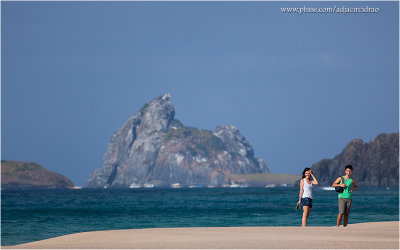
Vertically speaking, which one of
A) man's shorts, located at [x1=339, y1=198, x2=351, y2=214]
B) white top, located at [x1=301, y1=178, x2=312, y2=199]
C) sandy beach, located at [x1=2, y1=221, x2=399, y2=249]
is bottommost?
sandy beach, located at [x1=2, y1=221, x2=399, y2=249]

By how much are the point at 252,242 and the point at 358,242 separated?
377 cm

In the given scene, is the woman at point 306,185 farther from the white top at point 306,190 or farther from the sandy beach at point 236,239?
the sandy beach at point 236,239

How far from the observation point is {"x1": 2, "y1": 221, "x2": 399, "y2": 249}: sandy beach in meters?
22.2

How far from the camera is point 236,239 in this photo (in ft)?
77.7

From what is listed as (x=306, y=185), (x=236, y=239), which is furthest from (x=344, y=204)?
(x=236, y=239)

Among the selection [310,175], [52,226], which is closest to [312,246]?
[310,175]

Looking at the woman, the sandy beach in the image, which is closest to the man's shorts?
the sandy beach

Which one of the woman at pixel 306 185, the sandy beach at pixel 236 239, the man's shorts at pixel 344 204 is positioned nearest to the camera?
the sandy beach at pixel 236 239

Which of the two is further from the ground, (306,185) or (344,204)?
(306,185)

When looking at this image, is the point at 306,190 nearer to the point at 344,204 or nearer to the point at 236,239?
the point at 344,204

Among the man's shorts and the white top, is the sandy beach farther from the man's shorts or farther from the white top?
the white top

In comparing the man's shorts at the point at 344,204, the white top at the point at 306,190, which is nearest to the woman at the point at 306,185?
the white top at the point at 306,190

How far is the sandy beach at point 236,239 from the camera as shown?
72.7 feet

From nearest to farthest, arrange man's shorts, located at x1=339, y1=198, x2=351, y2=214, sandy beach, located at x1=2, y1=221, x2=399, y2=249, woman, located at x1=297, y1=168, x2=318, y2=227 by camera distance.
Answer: sandy beach, located at x1=2, y1=221, x2=399, y2=249
woman, located at x1=297, y1=168, x2=318, y2=227
man's shorts, located at x1=339, y1=198, x2=351, y2=214
